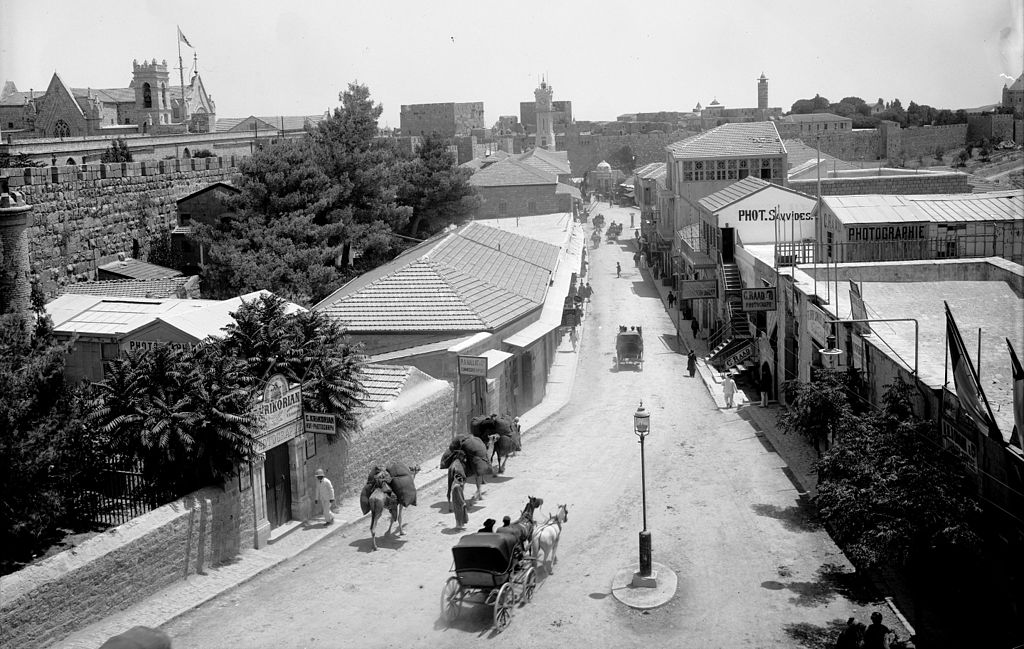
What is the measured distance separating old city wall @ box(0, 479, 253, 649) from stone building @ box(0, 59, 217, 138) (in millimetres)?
65709

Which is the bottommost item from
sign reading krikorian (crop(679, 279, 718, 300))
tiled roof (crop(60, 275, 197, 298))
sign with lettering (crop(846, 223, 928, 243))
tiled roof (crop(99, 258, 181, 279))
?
sign reading krikorian (crop(679, 279, 718, 300))

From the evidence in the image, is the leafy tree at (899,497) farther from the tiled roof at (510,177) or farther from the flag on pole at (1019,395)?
the tiled roof at (510,177)

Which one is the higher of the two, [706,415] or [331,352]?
[331,352]

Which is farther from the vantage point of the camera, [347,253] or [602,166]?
[602,166]

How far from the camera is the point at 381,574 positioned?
47.3ft

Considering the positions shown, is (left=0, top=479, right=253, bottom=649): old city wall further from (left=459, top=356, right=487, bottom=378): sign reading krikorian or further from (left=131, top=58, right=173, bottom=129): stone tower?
(left=131, top=58, right=173, bottom=129): stone tower

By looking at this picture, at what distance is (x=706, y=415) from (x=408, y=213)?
18796 millimetres

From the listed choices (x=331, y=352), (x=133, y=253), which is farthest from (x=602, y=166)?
(x=331, y=352)

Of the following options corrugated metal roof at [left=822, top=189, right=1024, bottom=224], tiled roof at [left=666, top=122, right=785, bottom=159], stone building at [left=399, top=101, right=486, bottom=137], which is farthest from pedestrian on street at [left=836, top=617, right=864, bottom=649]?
stone building at [left=399, top=101, right=486, bottom=137]

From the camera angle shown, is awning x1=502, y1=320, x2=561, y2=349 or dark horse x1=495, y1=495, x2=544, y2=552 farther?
awning x1=502, y1=320, x2=561, y2=349

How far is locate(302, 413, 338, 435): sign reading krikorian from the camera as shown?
52.5ft

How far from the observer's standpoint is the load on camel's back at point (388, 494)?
1543 cm

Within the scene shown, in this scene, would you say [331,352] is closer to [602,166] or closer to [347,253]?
[347,253]

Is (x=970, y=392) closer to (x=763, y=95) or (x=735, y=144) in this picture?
(x=735, y=144)
